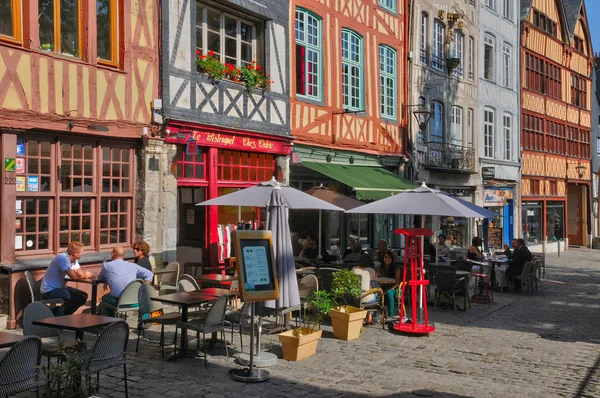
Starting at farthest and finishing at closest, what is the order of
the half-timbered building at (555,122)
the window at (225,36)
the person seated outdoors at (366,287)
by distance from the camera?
the half-timbered building at (555,122) → the window at (225,36) → the person seated outdoors at (366,287)

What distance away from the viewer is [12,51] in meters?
8.87

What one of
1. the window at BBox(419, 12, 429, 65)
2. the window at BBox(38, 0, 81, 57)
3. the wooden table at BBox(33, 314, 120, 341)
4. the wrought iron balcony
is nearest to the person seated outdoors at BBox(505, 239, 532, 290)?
the wrought iron balcony

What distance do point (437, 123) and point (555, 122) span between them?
11924 millimetres

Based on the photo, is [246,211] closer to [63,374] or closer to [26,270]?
[26,270]

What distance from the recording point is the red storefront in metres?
12.0

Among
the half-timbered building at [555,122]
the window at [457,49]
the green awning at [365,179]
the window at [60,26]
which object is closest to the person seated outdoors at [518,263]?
the green awning at [365,179]

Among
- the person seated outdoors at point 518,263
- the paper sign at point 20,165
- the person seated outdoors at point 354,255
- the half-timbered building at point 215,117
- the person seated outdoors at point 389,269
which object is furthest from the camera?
the person seated outdoors at point 518,263

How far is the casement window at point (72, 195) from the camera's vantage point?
367 inches

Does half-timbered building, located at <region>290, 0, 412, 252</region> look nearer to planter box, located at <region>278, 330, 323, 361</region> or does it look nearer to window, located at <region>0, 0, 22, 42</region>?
window, located at <region>0, 0, 22, 42</region>

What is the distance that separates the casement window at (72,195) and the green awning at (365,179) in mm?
5206

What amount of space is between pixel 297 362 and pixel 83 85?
538 centimetres

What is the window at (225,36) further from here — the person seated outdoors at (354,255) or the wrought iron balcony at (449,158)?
the wrought iron balcony at (449,158)

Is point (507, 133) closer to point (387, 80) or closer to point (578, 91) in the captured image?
point (578, 91)

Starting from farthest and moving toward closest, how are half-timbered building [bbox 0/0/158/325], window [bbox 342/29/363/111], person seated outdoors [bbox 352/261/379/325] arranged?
window [bbox 342/29/363/111], person seated outdoors [bbox 352/261/379/325], half-timbered building [bbox 0/0/158/325]
